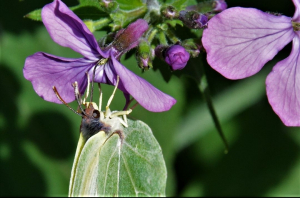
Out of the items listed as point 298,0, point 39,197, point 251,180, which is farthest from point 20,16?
point 251,180

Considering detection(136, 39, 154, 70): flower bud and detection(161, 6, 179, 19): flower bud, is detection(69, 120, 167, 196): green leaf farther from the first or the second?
detection(161, 6, 179, 19): flower bud

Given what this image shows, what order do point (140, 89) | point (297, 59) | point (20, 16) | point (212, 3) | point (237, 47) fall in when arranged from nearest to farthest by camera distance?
point (140, 89), point (237, 47), point (297, 59), point (212, 3), point (20, 16)

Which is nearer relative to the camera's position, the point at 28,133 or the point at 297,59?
the point at 297,59

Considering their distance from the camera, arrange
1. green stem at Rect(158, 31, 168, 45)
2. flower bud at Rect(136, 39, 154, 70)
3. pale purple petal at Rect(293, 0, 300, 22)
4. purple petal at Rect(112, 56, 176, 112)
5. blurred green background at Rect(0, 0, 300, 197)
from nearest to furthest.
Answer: purple petal at Rect(112, 56, 176, 112) → pale purple petal at Rect(293, 0, 300, 22) → flower bud at Rect(136, 39, 154, 70) → green stem at Rect(158, 31, 168, 45) → blurred green background at Rect(0, 0, 300, 197)

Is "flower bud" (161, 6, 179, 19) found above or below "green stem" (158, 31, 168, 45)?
above

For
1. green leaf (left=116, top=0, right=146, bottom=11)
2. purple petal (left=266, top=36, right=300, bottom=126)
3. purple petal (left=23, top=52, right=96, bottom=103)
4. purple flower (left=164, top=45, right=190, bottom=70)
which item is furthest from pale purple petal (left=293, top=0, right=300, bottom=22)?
purple petal (left=23, top=52, right=96, bottom=103)

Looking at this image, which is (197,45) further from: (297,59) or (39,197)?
(39,197)

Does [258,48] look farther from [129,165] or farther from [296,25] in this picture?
[129,165]

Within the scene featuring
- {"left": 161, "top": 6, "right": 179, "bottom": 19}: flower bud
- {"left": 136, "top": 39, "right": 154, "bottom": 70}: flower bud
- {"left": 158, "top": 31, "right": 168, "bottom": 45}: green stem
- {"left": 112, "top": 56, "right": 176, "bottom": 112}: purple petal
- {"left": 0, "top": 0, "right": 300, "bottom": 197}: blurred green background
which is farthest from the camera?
{"left": 0, "top": 0, "right": 300, "bottom": 197}: blurred green background
